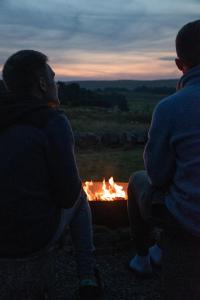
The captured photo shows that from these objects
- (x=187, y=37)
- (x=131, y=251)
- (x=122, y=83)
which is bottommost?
(x=122, y=83)

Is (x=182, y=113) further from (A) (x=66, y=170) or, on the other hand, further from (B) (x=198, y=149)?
(A) (x=66, y=170)

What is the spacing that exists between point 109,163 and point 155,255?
5359 mm

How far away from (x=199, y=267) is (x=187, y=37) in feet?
4.36

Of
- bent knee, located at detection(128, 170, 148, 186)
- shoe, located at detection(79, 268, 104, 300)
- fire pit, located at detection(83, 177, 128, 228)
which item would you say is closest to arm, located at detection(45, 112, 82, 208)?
bent knee, located at detection(128, 170, 148, 186)

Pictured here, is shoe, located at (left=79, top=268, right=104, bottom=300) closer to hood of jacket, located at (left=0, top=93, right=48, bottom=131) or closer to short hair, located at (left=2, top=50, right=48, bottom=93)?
hood of jacket, located at (left=0, top=93, right=48, bottom=131)

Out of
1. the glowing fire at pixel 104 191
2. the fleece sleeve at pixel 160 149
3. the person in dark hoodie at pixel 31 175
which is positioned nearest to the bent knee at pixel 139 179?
the fleece sleeve at pixel 160 149

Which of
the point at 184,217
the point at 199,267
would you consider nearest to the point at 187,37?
the point at 184,217

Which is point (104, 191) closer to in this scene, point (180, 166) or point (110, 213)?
point (110, 213)

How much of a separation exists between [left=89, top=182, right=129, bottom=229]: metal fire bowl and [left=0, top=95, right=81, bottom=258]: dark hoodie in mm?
1627

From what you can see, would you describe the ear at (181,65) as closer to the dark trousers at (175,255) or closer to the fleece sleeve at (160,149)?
the fleece sleeve at (160,149)

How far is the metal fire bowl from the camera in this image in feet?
15.1

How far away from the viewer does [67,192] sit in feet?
9.78

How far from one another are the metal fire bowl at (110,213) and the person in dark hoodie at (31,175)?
1520 millimetres

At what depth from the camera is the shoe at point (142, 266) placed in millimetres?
3967
